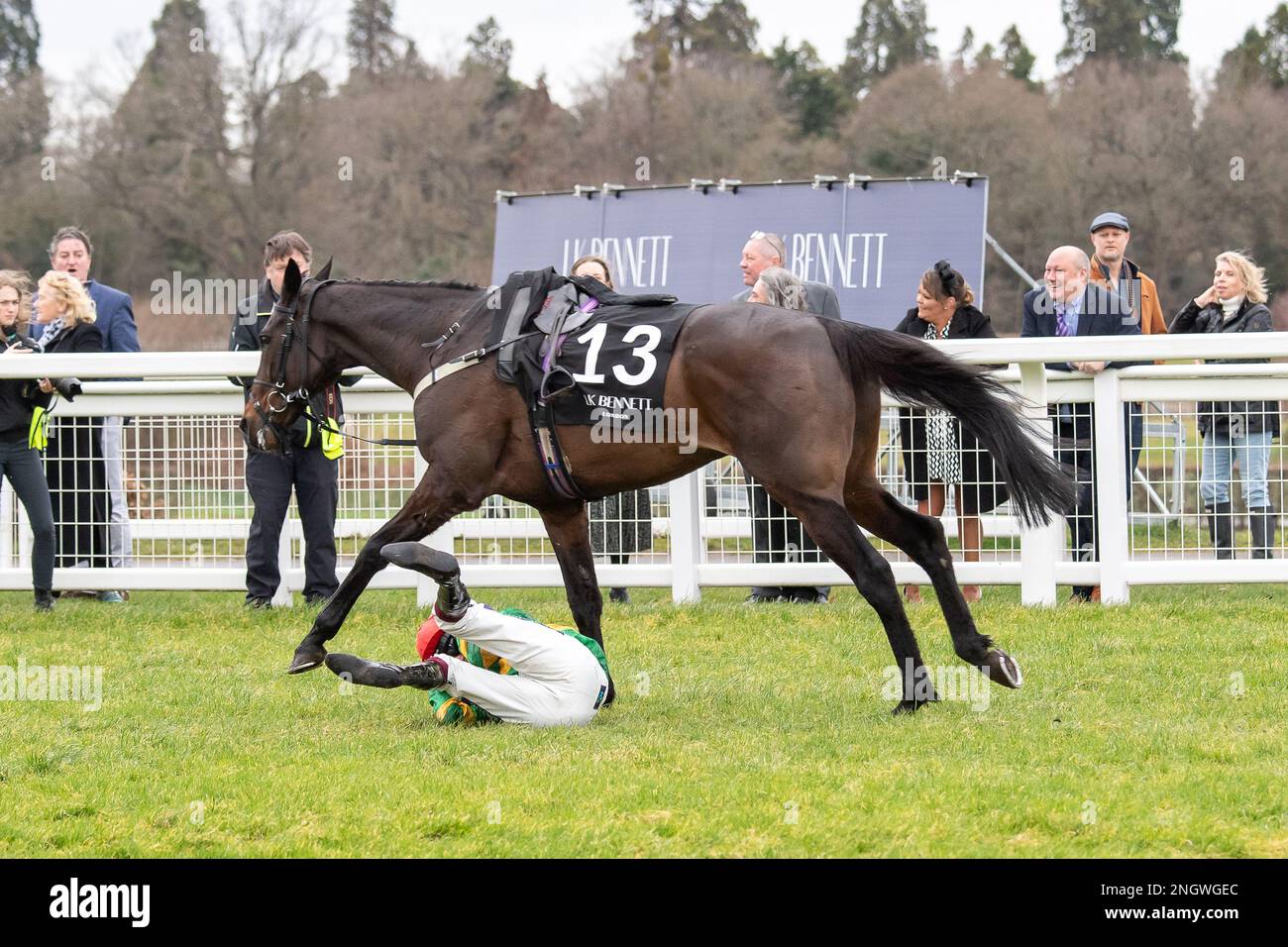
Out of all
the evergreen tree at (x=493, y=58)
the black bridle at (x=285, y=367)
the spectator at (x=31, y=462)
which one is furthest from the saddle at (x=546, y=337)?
the evergreen tree at (x=493, y=58)

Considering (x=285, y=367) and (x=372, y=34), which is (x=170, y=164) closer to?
(x=372, y=34)

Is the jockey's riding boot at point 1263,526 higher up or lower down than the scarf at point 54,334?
lower down

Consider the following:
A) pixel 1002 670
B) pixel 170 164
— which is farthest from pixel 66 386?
pixel 170 164

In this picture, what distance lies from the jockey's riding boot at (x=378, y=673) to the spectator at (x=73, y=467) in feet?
12.2

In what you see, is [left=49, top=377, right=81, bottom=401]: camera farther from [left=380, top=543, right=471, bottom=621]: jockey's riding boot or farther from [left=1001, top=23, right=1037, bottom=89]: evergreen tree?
[left=1001, top=23, right=1037, bottom=89]: evergreen tree

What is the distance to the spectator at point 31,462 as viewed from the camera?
7.88m

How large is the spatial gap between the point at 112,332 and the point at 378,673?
4.81 m

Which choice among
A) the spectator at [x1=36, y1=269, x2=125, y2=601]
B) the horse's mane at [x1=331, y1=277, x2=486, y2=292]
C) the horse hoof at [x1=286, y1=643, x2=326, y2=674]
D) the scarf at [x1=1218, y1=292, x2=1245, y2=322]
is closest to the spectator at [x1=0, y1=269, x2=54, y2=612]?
the spectator at [x1=36, y1=269, x2=125, y2=601]

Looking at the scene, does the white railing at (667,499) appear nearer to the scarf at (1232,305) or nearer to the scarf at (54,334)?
the scarf at (54,334)

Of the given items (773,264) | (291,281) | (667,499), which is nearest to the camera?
(291,281)

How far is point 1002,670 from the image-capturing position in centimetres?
527
